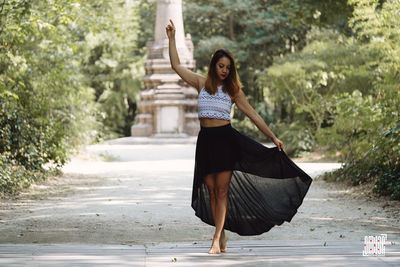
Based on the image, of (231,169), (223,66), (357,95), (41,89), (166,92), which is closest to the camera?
(223,66)

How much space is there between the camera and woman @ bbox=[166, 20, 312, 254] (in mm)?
6934

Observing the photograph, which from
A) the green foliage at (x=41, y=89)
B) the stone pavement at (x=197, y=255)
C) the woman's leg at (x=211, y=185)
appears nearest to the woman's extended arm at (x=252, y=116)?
the woman's leg at (x=211, y=185)

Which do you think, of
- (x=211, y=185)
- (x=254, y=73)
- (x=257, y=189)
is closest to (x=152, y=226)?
(x=257, y=189)

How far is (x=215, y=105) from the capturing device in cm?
691

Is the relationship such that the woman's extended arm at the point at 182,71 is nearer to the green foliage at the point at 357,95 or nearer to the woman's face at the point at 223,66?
the woman's face at the point at 223,66

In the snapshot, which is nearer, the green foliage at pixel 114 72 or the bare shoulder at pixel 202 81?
the bare shoulder at pixel 202 81

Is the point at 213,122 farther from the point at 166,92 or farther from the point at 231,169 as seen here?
the point at 166,92

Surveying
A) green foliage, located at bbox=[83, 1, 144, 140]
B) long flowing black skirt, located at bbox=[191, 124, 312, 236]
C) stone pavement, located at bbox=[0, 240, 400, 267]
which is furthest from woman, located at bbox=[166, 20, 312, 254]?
green foliage, located at bbox=[83, 1, 144, 140]

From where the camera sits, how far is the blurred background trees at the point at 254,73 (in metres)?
14.1

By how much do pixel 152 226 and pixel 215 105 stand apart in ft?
8.90

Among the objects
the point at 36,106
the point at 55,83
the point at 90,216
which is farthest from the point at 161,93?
the point at 90,216

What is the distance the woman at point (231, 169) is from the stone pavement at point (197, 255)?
232 millimetres

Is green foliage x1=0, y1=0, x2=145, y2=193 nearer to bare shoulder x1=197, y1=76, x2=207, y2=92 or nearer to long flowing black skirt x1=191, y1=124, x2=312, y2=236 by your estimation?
long flowing black skirt x1=191, y1=124, x2=312, y2=236

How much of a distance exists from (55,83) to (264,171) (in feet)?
43.7
